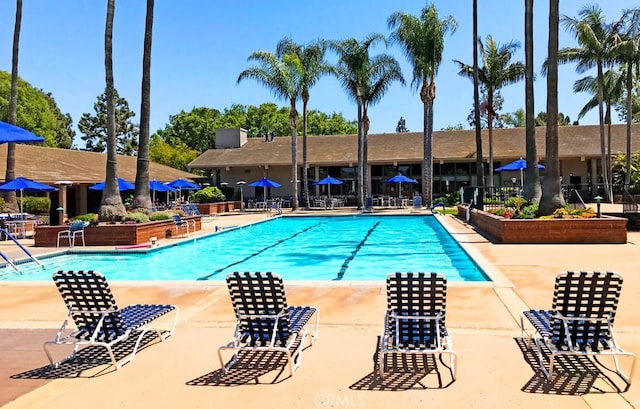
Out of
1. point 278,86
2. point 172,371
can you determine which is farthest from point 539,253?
→ point 278,86

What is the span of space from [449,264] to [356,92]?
70.0ft

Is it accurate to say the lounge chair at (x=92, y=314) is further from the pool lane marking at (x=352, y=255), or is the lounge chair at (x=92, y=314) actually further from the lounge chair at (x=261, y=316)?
the pool lane marking at (x=352, y=255)

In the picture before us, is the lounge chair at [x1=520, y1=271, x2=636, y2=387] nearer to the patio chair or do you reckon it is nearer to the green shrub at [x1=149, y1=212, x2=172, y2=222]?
the patio chair

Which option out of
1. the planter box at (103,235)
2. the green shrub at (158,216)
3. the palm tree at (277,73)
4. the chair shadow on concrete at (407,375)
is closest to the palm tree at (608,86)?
the palm tree at (277,73)

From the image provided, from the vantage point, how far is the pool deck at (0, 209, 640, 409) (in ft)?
12.5

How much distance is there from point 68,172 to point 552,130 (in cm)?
2243

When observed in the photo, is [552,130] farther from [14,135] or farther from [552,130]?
[14,135]

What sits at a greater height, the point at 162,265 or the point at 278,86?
the point at 278,86

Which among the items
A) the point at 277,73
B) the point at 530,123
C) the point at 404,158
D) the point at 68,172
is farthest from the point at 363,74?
the point at 68,172

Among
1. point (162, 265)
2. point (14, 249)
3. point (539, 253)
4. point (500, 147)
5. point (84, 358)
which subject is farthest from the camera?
point (500, 147)

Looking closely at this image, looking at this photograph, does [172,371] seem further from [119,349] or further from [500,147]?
[500,147]

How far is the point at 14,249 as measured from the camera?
14.4 metres

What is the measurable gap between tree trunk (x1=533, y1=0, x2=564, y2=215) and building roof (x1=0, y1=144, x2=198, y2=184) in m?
20.0

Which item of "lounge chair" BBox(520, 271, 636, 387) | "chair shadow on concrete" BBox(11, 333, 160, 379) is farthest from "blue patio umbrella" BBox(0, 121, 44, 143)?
"lounge chair" BBox(520, 271, 636, 387)
